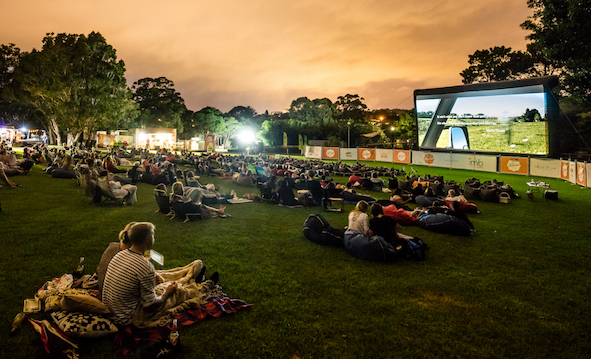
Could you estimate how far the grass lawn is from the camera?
3.66 metres

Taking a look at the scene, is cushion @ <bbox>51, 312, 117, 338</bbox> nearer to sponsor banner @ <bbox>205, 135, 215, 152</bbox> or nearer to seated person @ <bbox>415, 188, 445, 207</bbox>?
seated person @ <bbox>415, 188, 445, 207</bbox>

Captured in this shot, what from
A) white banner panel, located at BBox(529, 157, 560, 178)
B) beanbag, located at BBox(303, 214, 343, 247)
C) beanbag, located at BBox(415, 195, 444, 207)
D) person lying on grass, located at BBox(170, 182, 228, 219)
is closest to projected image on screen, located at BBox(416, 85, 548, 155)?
white banner panel, located at BBox(529, 157, 560, 178)

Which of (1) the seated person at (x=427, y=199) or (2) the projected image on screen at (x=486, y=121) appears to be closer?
(1) the seated person at (x=427, y=199)

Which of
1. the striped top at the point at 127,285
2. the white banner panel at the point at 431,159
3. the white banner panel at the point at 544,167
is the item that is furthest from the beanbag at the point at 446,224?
the white banner panel at the point at 431,159

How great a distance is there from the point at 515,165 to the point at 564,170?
3805 mm

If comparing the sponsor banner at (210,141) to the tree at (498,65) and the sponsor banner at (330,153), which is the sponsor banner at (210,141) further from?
the tree at (498,65)

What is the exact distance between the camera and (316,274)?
220 inches

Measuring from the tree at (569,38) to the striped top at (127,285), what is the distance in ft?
64.3

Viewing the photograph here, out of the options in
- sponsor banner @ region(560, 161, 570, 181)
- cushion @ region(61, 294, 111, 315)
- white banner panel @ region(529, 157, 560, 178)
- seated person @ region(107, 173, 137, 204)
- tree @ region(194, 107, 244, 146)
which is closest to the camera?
cushion @ region(61, 294, 111, 315)

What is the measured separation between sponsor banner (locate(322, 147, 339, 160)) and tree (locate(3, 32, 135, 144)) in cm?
3003

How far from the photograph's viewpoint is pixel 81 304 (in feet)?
11.8

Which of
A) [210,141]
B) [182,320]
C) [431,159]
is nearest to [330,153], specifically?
[431,159]

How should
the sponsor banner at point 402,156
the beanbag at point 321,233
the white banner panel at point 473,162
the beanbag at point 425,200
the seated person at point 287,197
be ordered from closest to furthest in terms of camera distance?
the beanbag at point 321,233
the beanbag at point 425,200
the seated person at point 287,197
the white banner panel at point 473,162
the sponsor banner at point 402,156

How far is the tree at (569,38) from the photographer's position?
1448cm
